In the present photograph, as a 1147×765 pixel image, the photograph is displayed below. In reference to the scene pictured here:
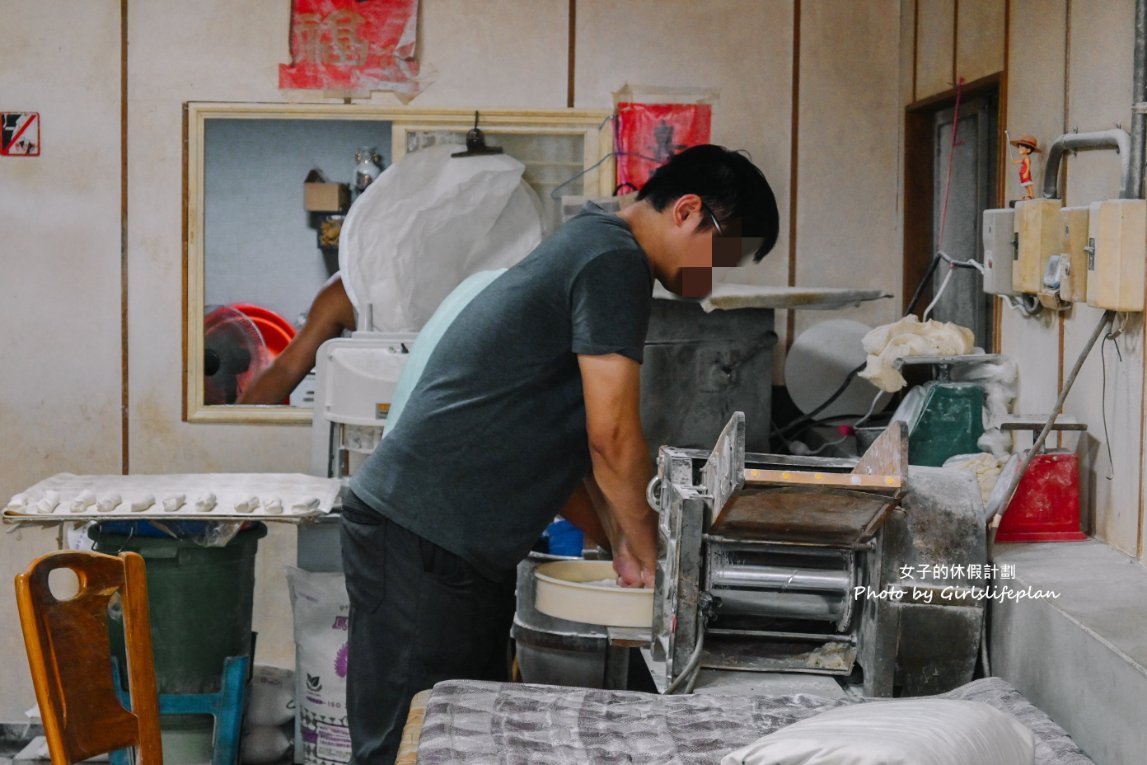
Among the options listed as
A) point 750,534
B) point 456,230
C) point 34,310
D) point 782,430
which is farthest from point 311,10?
point 750,534

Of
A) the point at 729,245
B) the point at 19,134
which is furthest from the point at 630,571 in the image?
the point at 19,134

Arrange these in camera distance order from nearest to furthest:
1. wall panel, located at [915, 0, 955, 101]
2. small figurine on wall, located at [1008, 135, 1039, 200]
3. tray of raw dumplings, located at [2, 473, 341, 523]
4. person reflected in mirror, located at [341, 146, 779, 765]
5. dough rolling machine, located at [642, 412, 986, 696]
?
dough rolling machine, located at [642, 412, 986, 696] < person reflected in mirror, located at [341, 146, 779, 765] < small figurine on wall, located at [1008, 135, 1039, 200] < tray of raw dumplings, located at [2, 473, 341, 523] < wall panel, located at [915, 0, 955, 101]

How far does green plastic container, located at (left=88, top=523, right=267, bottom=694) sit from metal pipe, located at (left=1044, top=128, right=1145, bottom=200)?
7.29ft

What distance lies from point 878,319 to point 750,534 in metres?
2.29

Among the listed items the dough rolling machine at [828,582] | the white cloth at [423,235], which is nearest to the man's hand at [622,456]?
the dough rolling machine at [828,582]

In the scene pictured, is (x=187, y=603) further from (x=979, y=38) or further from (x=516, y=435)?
(x=979, y=38)

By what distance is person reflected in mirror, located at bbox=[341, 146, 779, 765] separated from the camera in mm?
2244

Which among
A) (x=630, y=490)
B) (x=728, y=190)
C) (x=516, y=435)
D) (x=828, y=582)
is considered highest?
(x=728, y=190)

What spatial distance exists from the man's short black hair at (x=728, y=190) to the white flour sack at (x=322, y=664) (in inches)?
69.3

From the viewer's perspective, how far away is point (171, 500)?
3.20 metres

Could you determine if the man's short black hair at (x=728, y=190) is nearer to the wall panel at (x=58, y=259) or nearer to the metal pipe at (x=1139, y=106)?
the metal pipe at (x=1139, y=106)

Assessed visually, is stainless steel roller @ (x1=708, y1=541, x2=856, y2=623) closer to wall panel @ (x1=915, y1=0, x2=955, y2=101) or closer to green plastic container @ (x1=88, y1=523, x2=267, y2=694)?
green plastic container @ (x1=88, y1=523, x2=267, y2=694)

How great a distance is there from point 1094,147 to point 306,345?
265cm

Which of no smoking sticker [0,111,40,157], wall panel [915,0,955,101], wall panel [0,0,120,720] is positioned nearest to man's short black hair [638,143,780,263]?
→ wall panel [915,0,955,101]
